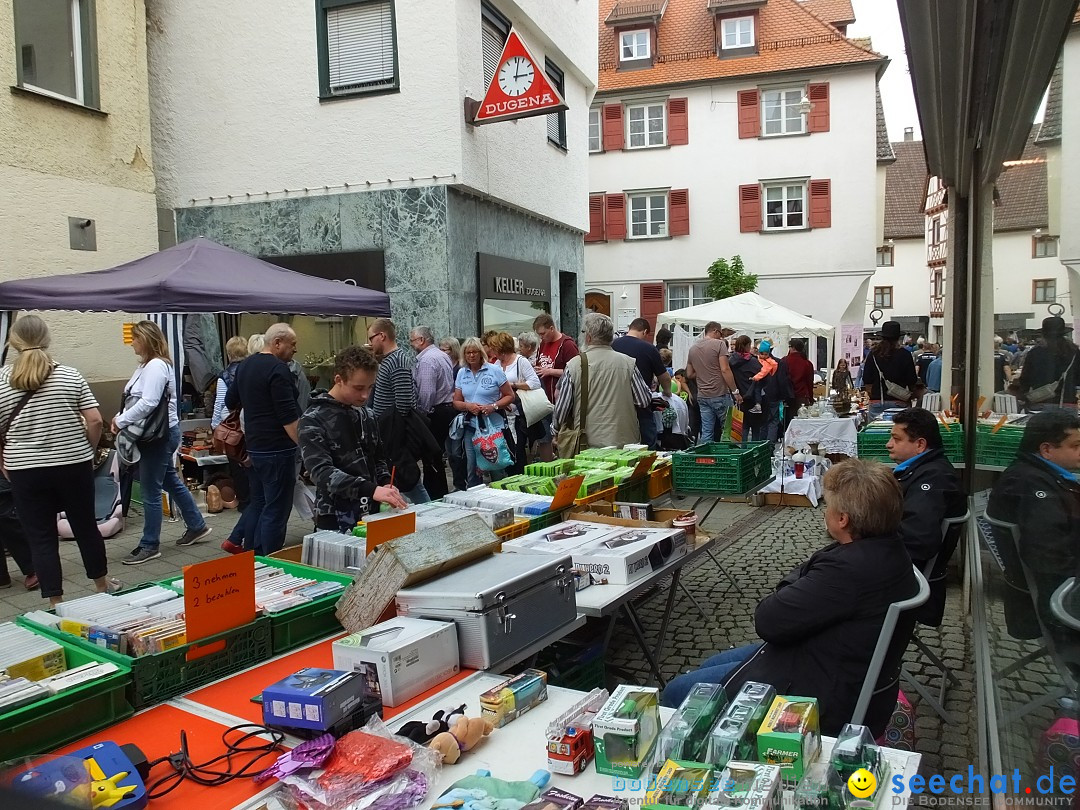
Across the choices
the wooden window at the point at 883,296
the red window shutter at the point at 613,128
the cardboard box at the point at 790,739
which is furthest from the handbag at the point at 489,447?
the wooden window at the point at 883,296

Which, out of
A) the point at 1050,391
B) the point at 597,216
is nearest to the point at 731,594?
the point at 1050,391

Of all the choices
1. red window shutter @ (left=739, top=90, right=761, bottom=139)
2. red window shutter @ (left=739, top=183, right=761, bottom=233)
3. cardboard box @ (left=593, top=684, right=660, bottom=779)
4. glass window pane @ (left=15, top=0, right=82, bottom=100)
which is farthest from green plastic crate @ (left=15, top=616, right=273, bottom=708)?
red window shutter @ (left=739, top=90, right=761, bottom=139)

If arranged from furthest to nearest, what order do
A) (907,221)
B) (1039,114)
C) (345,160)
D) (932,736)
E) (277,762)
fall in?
(907,221), (345,160), (932,736), (1039,114), (277,762)

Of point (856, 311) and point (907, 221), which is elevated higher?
point (907, 221)

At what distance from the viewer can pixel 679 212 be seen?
2488cm

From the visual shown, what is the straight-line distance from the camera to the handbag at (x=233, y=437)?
722 centimetres

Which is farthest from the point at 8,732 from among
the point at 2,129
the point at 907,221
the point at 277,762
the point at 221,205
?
the point at 907,221

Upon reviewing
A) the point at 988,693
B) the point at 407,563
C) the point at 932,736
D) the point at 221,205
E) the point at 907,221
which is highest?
the point at 907,221

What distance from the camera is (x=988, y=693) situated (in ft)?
11.0

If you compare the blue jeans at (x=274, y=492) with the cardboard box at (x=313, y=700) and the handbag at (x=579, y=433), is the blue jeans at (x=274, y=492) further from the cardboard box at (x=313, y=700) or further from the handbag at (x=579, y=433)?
the cardboard box at (x=313, y=700)

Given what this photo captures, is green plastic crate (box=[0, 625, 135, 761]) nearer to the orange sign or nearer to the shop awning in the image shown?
the shop awning

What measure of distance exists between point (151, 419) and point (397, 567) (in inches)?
174

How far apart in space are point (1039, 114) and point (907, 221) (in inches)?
1616

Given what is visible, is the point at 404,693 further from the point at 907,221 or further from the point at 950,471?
the point at 907,221
